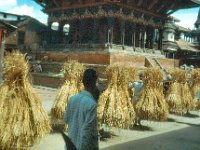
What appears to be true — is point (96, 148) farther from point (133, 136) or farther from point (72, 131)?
point (133, 136)

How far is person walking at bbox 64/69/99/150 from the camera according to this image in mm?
4672

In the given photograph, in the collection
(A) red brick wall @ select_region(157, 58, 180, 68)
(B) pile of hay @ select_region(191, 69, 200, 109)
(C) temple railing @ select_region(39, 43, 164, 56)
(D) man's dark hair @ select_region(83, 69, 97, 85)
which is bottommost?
(B) pile of hay @ select_region(191, 69, 200, 109)

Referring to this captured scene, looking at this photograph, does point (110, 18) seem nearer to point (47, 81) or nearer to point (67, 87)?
point (47, 81)

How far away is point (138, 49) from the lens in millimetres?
28875

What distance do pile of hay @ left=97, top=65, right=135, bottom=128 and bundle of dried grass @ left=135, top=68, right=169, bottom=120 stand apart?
5.51ft

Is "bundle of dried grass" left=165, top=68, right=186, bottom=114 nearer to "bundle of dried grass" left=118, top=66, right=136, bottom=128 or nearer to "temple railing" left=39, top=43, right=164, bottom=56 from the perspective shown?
"bundle of dried grass" left=118, top=66, right=136, bottom=128

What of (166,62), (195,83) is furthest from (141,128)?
(166,62)

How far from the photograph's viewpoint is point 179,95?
15.8m

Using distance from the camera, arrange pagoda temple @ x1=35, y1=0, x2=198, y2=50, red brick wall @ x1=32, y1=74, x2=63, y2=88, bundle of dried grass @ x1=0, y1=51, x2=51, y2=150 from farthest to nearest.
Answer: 1. pagoda temple @ x1=35, y1=0, x2=198, y2=50
2. red brick wall @ x1=32, y1=74, x2=63, y2=88
3. bundle of dried grass @ x1=0, y1=51, x2=51, y2=150

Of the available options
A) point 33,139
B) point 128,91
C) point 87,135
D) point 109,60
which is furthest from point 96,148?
point 109,60

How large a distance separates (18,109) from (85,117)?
3453mm

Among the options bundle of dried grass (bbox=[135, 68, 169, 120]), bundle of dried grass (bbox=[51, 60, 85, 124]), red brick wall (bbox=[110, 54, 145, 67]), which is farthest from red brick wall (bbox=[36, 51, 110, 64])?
bundle of dried grass (bbox=[51, 60, 85, 124])

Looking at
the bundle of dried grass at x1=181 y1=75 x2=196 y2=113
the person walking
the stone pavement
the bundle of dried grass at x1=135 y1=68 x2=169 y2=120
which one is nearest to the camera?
the person walking

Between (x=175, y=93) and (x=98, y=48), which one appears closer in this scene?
(x=175, y=93)
